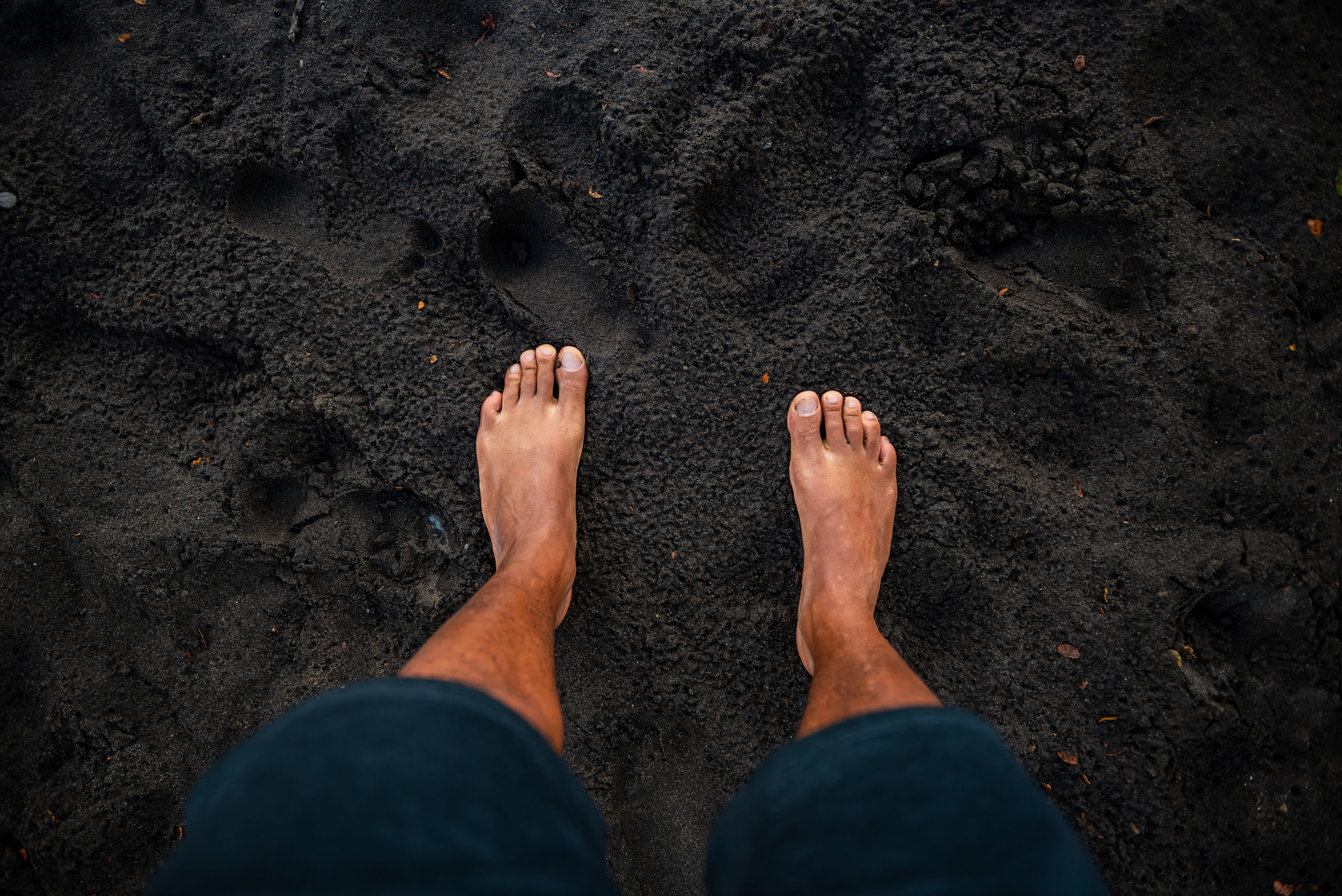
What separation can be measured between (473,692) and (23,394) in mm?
1442

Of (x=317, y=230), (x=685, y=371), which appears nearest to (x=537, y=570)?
(x=685, y=371)

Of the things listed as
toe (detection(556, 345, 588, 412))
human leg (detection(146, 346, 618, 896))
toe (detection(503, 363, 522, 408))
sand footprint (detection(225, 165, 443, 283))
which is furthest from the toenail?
human leg (detection(146, 346, 618, 896))

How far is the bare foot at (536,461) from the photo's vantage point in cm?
142

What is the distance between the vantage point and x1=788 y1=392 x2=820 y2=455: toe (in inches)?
56.7

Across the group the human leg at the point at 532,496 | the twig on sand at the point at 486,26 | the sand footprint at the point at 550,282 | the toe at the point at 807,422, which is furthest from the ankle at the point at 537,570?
the twig on sand at the point at 486,26

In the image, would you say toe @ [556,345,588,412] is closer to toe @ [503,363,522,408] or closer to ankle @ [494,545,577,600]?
toe @ [503,363,522,408]

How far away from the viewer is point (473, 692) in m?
0.90

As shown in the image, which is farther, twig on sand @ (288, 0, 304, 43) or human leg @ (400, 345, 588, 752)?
twig on sand @ (288, 0, 304, 43)

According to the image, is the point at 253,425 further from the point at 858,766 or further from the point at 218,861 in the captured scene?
the point at 858,766

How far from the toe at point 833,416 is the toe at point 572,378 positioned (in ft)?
1.72

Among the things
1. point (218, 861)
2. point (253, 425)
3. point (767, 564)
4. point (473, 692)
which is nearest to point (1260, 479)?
point (767, 564)

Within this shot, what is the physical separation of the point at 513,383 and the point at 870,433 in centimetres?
79

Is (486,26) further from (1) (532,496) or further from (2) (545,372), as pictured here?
(1) (532,496)

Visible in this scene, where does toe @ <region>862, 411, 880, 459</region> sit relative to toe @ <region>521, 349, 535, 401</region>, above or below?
below
